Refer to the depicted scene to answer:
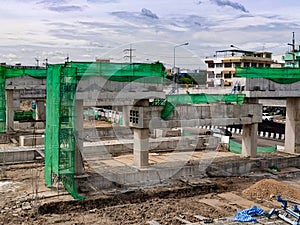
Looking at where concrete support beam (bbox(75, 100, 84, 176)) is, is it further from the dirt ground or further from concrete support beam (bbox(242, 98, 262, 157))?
concrete support beam (bbox(242, 98, 262, 157))

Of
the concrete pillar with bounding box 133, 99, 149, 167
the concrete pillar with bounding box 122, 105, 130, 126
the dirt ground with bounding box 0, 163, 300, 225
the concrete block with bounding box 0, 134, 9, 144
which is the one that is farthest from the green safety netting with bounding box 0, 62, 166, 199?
the concrete pillar with bounding box 122, 105, 130, 126

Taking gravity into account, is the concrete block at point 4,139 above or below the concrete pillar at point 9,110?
below

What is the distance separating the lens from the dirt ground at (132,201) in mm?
14352

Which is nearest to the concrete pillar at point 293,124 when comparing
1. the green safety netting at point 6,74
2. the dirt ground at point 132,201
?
the dirt ground at point 132,201

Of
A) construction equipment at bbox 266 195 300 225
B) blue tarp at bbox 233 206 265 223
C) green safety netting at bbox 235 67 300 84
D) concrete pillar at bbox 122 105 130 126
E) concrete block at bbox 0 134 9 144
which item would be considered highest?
green safety netting at bbox 235 67 300 84

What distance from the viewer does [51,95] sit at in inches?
699

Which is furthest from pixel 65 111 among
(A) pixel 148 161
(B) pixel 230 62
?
(B) pixel 230 62

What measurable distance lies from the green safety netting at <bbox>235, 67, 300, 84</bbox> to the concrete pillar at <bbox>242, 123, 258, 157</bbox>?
2.92 meters

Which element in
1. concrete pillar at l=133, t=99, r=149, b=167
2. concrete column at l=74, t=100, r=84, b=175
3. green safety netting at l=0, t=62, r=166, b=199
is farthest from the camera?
concrete pillar at l=133, t=99, r=149, b=167

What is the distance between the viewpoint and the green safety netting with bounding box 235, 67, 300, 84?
913 inches

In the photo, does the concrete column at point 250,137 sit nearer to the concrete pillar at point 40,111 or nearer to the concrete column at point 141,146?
the concrete column at point 141,146

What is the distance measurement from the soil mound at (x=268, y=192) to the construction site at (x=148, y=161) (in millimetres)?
43

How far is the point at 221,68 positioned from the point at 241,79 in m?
36.9

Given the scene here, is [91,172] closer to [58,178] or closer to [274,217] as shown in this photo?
[58,178]
